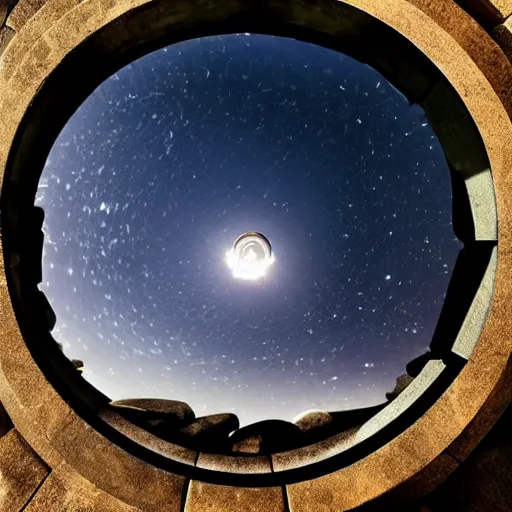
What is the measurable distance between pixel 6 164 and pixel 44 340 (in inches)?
74.0

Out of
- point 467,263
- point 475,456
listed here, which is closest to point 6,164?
point 467,263

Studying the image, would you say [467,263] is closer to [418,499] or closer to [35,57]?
[418,499]

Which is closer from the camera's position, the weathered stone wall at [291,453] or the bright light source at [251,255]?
the weathered stone wall at [291,453]

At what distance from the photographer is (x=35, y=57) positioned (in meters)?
3.80

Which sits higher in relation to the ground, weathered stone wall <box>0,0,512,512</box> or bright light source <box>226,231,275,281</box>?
bright light source <box>226,231,275,281</box>

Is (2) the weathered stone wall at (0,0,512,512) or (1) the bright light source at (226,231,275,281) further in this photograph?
(1) the bright light source at (226,231,275,281)

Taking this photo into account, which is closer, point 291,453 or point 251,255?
point 291,453

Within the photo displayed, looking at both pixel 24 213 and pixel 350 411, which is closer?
pixel 24 213

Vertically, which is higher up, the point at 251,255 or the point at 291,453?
the point at 251,255

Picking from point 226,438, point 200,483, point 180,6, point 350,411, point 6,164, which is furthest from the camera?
point 350,411

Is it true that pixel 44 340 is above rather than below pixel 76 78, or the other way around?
below

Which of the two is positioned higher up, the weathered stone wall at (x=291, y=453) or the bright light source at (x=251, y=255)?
the bright light source at (x=251, y=255)

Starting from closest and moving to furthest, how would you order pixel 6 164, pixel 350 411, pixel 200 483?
pixel 200 483
pixel 6 164
pixel 350 411

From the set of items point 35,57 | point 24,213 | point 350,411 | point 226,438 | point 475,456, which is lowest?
point 475,456
